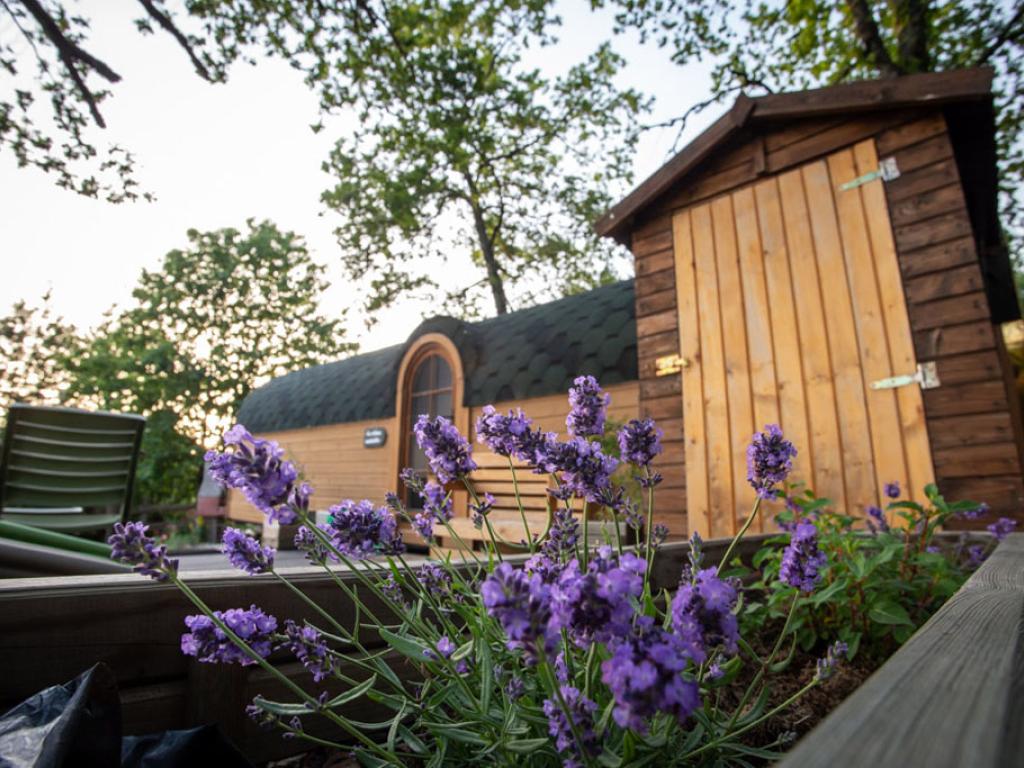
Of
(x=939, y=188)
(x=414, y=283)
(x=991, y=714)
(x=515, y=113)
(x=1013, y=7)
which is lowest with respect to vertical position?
(x=991, y=714)

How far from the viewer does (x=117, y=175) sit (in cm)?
709

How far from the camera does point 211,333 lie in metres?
19.9

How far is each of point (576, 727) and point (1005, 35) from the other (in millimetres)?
12603

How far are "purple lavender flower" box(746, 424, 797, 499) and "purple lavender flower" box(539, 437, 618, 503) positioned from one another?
0.93 feet

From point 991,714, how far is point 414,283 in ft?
49.6

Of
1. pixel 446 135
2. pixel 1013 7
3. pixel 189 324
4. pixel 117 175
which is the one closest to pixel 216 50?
pixel 117 175

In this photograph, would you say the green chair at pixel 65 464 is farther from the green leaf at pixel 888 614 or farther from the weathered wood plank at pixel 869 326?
the weathered wood plank at pixel 869 326

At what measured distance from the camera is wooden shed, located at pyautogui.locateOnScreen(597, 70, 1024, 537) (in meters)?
3.24

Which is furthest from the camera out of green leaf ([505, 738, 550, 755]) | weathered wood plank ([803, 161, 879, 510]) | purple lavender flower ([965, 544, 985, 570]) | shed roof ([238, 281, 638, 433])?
shed roof ([238, 281, 638, 433])

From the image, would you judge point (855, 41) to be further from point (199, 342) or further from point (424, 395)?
point (199, 342)

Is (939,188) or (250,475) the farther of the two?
(939,188)

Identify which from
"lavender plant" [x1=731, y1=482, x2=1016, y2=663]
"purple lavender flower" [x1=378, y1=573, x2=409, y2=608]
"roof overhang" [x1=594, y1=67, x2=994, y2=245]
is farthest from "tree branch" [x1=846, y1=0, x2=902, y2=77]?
"purple lavender flower" [x1=378, y1=573, x2=409, y2=608]

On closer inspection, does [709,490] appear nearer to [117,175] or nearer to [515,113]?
[117,175]

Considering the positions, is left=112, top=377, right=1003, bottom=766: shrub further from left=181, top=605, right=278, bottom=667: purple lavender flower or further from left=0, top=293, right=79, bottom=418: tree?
left=0, top=293, right=79, bottom=418: tree
